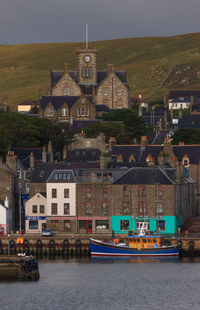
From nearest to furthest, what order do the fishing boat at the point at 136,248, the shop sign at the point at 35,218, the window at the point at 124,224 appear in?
the fishing boat at the point at 136,248
the window at the point at 124,224
the shop sign at the point at 35,218

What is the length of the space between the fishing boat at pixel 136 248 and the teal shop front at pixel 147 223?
20.3 feet

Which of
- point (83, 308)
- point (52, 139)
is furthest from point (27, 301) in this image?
point (52, 139)

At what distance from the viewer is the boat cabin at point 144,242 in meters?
118

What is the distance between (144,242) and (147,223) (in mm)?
7478

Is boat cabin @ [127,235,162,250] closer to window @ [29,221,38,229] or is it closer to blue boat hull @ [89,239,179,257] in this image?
blue boat hull @ [89,239,179,257]

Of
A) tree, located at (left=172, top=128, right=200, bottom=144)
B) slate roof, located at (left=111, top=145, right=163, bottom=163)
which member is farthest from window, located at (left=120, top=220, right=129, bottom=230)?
tree, located at (left=172, top=128, right=200, bottom=144)

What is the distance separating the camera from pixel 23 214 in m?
135

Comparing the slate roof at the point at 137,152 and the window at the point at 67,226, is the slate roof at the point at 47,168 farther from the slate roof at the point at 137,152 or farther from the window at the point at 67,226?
the slate roof at the point at 137,152

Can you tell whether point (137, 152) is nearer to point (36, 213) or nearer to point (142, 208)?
point (142, 208)

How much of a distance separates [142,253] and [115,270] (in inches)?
392

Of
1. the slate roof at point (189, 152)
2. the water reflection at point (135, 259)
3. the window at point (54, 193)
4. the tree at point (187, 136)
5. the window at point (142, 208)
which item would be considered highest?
the tree at point (187, 136)

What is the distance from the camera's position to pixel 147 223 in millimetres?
125938

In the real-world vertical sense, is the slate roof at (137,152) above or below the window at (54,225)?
above

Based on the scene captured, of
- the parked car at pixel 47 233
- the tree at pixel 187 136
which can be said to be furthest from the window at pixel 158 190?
the tree at pixel 187 136
